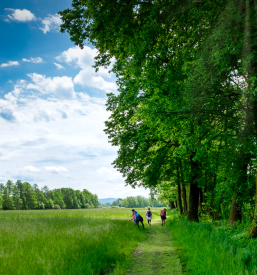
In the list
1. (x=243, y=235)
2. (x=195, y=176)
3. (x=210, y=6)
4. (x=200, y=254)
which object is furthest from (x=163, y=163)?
(x=210, y=6)

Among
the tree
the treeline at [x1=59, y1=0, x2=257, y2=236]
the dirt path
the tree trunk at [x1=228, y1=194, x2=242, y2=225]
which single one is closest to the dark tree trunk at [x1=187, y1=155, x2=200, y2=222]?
the tree trunk at [x1=228, y1=194, x2=242, y2=225]

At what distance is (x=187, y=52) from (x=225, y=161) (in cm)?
636

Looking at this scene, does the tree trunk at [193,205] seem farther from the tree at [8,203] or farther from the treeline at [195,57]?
the tree at [8,203]

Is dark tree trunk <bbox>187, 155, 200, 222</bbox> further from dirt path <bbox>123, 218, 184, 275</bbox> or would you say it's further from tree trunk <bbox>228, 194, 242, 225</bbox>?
dirt path <bbox>123, 218, 184, 275</bbox>

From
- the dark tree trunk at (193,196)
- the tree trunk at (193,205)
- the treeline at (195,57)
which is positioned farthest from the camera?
the tree trunk at (193,205)

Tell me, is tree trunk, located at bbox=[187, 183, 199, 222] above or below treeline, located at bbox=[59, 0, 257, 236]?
below

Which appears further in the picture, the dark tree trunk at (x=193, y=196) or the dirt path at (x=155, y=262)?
the dark tree trunk at (x=193, y=196)

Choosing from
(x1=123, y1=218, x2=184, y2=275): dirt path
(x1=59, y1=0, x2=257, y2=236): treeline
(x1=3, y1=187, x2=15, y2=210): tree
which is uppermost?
(x1=59, y1=0, x2=257, y2=236): treeline

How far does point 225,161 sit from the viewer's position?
10.9 meters

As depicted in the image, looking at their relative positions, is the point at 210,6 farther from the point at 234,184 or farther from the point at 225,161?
the point at 234,184

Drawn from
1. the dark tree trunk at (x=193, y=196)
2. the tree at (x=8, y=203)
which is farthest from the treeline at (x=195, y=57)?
the tree at (x=8, y=203)

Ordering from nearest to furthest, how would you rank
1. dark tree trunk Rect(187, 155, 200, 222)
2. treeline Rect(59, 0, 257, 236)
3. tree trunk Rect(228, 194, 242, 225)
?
Result: treeline Rect(59, 0, 257, 236) → tree trunk Rect(228, 194, 242, 225) → dark tree trunk Rect(187, 155, 200, 222)

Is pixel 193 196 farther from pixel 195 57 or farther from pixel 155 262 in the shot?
pixel 195 57

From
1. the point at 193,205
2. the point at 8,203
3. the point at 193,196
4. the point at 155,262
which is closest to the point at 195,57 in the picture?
the point at 155,262
